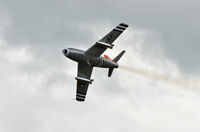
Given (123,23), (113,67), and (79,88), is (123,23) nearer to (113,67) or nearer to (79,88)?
(113,67)

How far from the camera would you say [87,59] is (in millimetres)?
104625

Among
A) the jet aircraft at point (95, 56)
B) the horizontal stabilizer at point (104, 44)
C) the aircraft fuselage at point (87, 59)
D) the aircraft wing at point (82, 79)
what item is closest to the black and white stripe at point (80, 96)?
the aircraft wing at point (82, 79)

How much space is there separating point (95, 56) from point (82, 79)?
4.98m

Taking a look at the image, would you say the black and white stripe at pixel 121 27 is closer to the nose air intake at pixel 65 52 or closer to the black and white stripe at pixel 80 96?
the nose air intake at pixel 65 52

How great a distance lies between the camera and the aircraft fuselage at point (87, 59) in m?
103

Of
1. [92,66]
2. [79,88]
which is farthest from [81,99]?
[92,66]

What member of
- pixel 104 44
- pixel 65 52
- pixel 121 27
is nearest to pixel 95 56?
pixel 104 44

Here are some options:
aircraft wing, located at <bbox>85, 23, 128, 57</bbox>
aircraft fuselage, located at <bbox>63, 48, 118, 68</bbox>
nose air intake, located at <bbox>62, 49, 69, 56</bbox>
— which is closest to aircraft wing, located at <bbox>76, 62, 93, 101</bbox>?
aircraft fuselage, located at <bbox>63, 48, 118, 68</bbox>

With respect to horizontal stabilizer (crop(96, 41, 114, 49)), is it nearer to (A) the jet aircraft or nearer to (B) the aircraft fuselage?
(A) the jet aircraft

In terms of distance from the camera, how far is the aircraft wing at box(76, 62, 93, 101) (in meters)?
107

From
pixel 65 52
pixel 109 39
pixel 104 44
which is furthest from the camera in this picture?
pixel 109 39

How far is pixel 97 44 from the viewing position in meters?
103

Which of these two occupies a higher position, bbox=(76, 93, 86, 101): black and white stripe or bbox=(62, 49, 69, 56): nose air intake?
bbox=(62, 49, 69, 56): nose air intake

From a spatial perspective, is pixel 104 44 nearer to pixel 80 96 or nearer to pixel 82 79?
pixel 82 79
